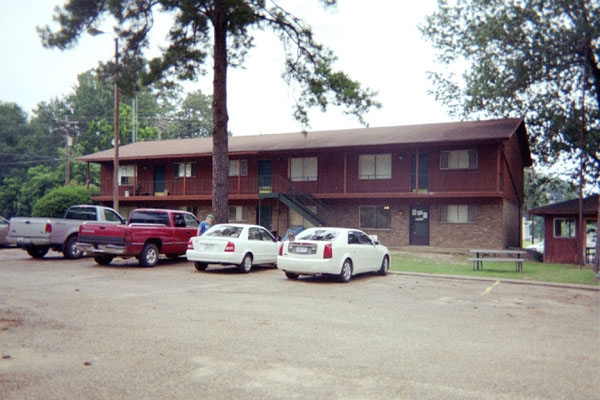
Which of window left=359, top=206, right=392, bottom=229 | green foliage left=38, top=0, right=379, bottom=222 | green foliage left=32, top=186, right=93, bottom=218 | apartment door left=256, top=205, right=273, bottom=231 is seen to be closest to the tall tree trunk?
green foliage left=38, top=0, right=379, bottom=222

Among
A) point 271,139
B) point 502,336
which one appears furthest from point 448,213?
point 502,336

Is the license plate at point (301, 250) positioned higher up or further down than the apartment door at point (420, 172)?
further down

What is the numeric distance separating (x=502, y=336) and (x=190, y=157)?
31.2 meters

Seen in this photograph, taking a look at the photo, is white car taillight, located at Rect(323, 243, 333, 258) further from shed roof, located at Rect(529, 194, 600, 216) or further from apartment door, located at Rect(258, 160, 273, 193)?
apartment door, located at Rect(258, 160, 273, 193)

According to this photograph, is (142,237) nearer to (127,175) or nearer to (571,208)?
(571,208)

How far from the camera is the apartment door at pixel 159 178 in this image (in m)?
38.7

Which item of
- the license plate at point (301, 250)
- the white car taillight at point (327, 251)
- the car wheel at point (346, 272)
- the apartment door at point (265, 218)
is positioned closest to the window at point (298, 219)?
the apartment door at point (265, 218)

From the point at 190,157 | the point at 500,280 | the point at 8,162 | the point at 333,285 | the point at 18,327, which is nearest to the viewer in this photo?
the point at 18,327

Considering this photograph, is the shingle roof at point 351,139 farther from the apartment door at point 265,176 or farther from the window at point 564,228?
the window at point 564,228

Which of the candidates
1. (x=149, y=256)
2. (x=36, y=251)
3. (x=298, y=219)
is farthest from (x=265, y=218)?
(x=149, y=256)

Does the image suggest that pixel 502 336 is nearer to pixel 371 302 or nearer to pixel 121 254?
pixel 371 302

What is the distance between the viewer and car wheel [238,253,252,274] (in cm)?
1609

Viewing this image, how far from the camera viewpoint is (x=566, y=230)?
30.3 metres

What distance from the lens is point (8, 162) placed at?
237ft
